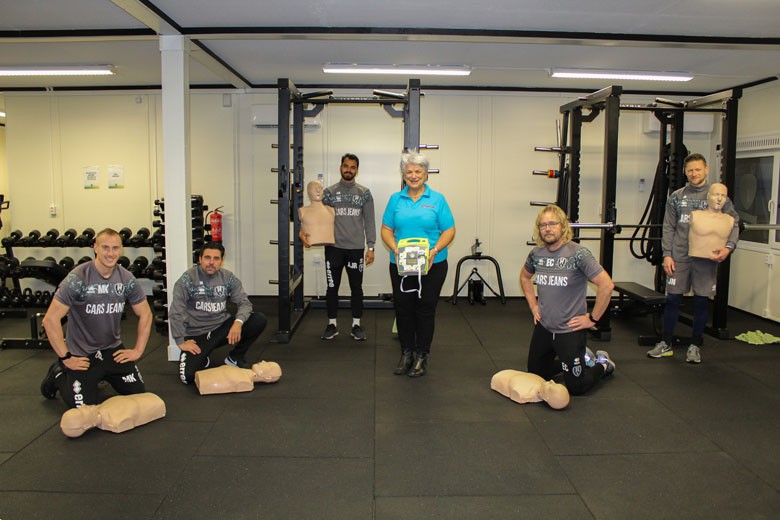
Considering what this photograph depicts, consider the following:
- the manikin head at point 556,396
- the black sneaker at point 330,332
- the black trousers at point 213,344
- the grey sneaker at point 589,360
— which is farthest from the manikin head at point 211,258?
the grey sneaker at point 589,360

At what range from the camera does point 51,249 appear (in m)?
6.89

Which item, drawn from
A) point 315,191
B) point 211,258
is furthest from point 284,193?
point 211,258

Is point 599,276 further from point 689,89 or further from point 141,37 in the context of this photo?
point 689,89

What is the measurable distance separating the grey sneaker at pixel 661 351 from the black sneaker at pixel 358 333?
7.44 feet

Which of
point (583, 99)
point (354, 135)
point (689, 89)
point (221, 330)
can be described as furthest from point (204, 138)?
point (689, 89)

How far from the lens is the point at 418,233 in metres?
3.71

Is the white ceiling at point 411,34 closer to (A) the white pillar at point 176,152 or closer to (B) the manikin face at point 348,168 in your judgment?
(A) the white pillar at point 176,152

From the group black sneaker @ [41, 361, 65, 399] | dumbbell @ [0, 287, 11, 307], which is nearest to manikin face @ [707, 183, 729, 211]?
black sneaker @ [41, 361, 65, 399]

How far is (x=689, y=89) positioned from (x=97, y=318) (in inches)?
252

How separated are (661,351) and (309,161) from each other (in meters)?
4.15

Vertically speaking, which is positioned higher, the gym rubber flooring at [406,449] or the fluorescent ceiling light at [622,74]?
the fluorescent ceiling light at [622,74]

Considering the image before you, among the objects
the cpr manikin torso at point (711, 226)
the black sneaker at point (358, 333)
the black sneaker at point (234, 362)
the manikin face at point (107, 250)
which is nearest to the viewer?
the manikin face at point (107, 250)

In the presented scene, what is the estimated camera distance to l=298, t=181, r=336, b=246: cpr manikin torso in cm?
484

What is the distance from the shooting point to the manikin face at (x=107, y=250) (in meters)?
3.14
